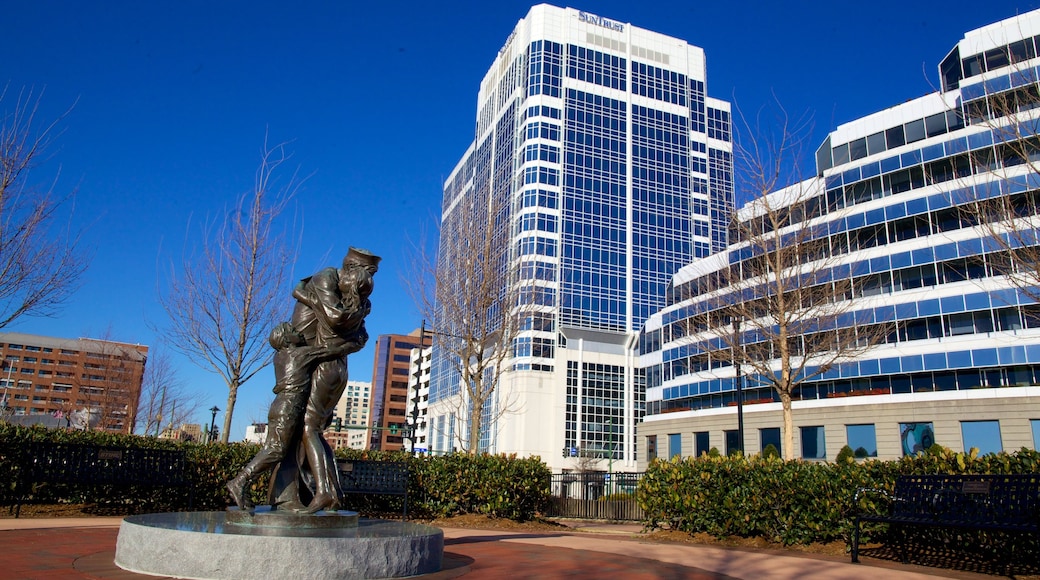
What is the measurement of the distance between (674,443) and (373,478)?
4502 cm

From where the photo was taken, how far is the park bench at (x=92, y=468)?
1020cm

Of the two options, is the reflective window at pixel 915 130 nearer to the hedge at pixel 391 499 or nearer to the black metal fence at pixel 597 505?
the black metal fence at pixel 597 505

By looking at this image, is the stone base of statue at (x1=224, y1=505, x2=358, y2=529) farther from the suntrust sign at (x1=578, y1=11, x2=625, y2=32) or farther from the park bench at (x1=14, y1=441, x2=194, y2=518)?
the suntrust sign at (x1=578, y1=11, x2=625, y2=32)

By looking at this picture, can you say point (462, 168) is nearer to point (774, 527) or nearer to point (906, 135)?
point (906, 135)

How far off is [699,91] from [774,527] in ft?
258

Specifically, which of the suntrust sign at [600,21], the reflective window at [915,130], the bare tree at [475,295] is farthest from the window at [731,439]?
the suntrust sign at [600,21]

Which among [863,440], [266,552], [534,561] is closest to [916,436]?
[863,440]

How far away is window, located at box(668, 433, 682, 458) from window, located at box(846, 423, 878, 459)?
47.7 feet

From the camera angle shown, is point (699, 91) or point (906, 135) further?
point (699, 91)

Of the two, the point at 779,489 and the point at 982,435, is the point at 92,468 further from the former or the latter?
the point at 982,435

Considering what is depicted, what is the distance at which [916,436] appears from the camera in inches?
1479

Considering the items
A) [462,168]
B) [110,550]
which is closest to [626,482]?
[110,550]

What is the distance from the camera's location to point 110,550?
657 centimetres

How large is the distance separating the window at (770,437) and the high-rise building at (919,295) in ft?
0.28
